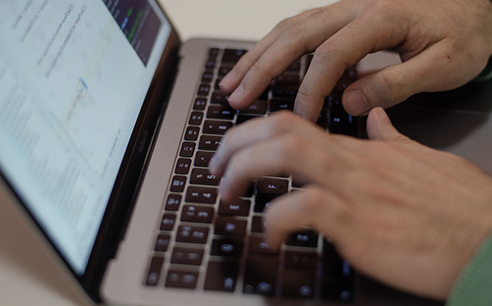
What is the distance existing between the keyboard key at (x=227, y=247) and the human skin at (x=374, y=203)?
0.06 metres

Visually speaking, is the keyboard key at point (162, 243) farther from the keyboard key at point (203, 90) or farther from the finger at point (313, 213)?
the keyboard key at point (203, 90)

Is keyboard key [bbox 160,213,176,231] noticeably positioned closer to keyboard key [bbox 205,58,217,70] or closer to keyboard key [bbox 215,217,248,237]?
keyboard key [bbox 215,217,248,237]

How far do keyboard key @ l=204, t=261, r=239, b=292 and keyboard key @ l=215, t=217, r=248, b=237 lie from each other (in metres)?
0.04

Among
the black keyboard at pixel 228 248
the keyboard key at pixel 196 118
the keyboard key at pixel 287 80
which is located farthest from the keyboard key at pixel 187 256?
the keyboard key at pixel 287 80

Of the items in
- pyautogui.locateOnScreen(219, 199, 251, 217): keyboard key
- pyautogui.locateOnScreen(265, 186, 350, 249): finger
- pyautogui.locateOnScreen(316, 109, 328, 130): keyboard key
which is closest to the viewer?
pyautogui.locateOnScreen(265, 186, 350, 249): finger

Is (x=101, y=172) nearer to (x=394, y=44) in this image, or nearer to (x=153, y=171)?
(x=153, y=171)

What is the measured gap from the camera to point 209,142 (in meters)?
0.51

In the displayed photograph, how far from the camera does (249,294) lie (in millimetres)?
365

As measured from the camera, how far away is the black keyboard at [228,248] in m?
0.37

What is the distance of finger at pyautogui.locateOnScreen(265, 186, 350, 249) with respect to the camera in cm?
32

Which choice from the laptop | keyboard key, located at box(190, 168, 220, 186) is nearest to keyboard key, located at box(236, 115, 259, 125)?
the laptop

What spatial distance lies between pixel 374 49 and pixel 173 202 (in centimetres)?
34

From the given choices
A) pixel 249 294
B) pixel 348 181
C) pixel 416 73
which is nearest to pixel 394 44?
pixel 416 73

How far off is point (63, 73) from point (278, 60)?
0.28 meters
